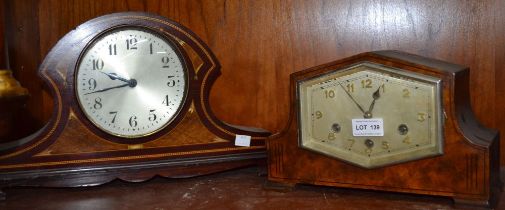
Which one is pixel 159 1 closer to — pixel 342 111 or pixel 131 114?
pixel 131 114

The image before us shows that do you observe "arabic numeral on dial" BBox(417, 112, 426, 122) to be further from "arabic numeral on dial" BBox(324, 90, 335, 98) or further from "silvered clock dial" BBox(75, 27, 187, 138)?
"silvered clock dial" BBox(75, 27, 187, 138)

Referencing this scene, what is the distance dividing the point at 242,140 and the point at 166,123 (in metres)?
0.20

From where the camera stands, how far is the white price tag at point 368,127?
3.66ft

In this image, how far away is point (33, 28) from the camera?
1542mm

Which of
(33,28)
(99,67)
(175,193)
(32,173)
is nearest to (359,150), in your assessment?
(175,193)

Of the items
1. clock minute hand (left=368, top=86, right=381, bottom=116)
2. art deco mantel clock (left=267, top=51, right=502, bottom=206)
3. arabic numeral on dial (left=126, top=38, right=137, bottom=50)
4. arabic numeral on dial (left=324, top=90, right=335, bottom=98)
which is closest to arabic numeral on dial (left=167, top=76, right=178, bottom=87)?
arabic numeral on dial (left=126, top=38, right=137, bottom=50)

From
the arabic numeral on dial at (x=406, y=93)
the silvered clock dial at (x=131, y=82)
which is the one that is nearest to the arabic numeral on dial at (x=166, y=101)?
the silvered clock dial at (x=131, y=82)

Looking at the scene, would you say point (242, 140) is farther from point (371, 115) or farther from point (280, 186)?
point (371, 115)

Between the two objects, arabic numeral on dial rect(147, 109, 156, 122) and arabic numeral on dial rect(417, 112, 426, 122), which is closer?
arabic numeral on dial rect(417, 112, 426, 122)

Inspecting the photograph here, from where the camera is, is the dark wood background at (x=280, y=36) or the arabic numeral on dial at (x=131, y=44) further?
the dark wood background at (x=280, y=36)

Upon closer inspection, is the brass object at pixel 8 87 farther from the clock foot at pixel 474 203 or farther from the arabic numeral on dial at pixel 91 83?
the clock foot at pixel 474 203

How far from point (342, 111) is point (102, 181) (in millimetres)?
595

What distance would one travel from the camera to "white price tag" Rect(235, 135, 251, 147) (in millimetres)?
1357

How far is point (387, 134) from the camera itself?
1111 millimetres
